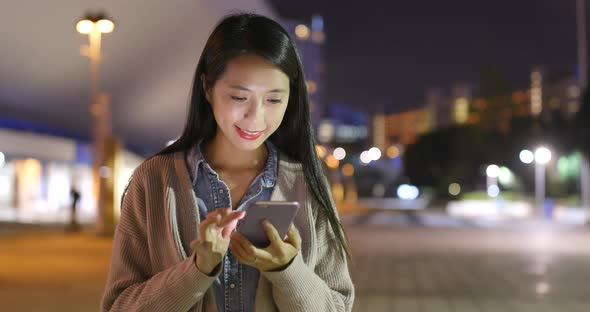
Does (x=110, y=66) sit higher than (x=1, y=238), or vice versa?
(x=110, y=66)

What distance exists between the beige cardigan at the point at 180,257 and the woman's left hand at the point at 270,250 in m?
0.04

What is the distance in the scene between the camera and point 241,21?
7.84 ft

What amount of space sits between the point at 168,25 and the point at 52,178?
12646mm

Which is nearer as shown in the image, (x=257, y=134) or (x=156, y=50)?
(x=257, y=134)

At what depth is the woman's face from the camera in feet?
7.52

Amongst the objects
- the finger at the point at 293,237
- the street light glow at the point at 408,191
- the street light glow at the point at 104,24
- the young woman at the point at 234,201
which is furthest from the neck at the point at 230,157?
the street light glow at the point at 408,191

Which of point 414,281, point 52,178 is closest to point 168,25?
point 52,178

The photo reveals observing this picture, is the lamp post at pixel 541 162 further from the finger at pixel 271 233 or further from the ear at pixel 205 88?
the finger at pixel 271 233

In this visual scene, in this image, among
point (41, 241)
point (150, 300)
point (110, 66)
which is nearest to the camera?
point (150, 300)

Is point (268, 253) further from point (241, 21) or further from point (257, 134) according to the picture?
point (241, 21)

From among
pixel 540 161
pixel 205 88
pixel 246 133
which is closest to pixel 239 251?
pixel 246 133

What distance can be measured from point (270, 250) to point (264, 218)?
0.33 feet

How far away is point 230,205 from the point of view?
2.35 meters

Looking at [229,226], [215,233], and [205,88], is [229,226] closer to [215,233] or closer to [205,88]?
[215,233]
